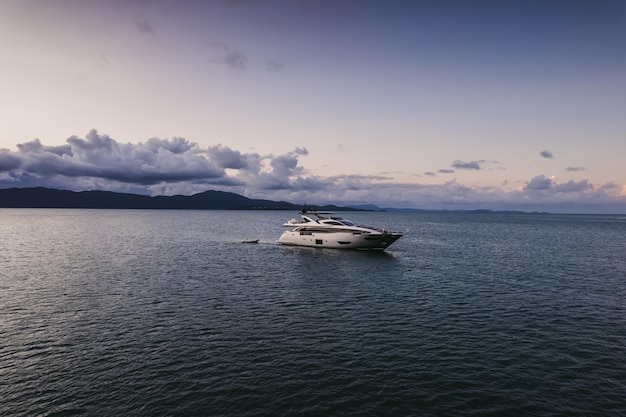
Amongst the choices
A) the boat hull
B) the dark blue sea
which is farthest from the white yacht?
the dark blue sea

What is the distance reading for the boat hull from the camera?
250 feet

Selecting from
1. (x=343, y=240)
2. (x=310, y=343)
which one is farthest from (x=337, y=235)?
(x=310, y=343)

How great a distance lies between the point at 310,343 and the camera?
1055 inches

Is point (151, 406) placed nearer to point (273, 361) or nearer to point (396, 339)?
point (273, 361)

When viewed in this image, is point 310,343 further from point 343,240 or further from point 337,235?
point 337,235

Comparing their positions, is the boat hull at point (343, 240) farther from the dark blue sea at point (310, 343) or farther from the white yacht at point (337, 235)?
the dark blue sea at point (310, 343)

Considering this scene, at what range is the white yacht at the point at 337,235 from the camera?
76250 millimetres

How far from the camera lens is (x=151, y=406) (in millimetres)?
18438

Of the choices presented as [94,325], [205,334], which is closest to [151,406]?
[205,334]

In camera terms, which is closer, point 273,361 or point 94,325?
point 273,361

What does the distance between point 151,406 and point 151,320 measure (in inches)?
589

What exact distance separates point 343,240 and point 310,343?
172 ft

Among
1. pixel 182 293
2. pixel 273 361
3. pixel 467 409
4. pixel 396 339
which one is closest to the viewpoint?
pixel 467 409

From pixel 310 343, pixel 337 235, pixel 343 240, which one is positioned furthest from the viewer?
pixel 337 235
